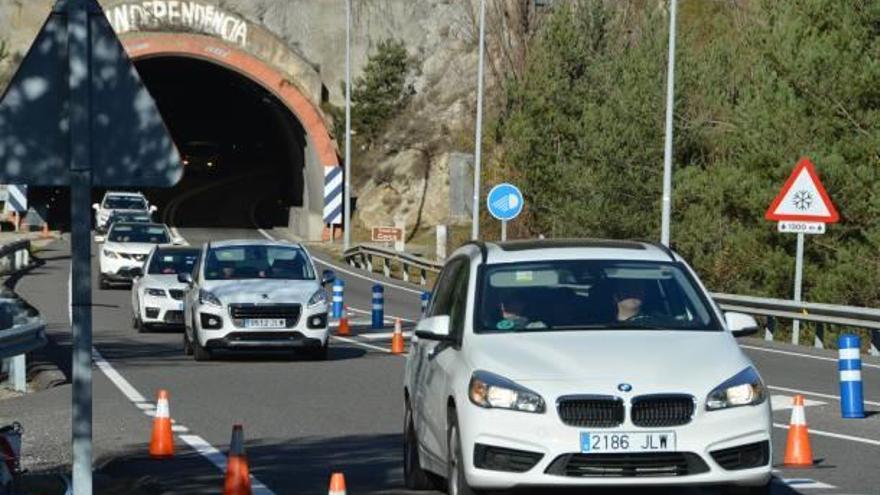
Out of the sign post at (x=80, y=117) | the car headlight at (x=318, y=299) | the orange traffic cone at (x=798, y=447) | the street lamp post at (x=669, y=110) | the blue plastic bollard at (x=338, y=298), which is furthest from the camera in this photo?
the street lamp post at (x=669, y=110)

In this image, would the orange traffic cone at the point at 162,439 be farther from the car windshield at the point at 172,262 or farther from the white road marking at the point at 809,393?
the car windshield at the point at 172,262

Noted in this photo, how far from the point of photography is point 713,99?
52.1 meters

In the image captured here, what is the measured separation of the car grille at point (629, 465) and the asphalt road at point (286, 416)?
175 cm

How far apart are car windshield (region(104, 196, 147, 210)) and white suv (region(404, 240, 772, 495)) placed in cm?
5884

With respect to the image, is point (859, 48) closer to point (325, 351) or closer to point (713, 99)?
point (713, 99)

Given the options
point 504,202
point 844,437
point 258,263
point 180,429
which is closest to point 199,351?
point 258,263

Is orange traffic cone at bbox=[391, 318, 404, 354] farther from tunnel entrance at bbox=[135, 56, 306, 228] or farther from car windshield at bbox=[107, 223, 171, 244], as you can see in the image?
tunnel entrance at bbox=[135, 56, 306, 228]

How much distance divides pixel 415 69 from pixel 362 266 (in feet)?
60.0

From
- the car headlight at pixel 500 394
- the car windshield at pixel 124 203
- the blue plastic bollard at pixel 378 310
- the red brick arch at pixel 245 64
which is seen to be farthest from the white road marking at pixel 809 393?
the car windshield at pixel 124 203

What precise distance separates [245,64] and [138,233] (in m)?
23.6

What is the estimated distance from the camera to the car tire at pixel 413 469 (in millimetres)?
12859

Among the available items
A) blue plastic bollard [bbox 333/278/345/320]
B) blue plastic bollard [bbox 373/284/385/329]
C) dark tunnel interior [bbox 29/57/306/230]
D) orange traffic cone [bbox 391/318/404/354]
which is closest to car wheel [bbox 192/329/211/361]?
orange traffic cone [bbox 391/318/404/354]

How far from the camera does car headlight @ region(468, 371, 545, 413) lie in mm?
10805

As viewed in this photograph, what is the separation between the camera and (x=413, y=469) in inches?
511
